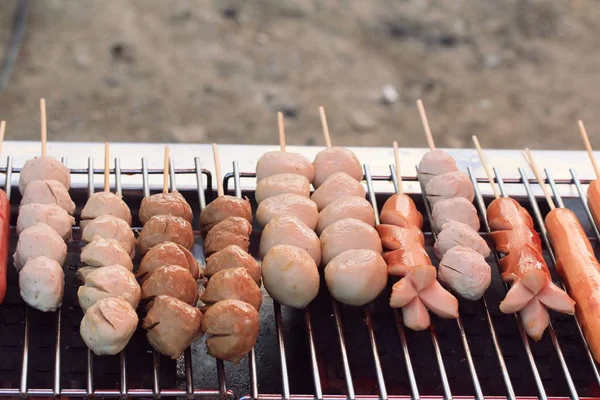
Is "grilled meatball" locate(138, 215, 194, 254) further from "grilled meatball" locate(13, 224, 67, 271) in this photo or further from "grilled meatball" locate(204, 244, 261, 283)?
"grilled meatball" locate(13, 224, 67, 271)

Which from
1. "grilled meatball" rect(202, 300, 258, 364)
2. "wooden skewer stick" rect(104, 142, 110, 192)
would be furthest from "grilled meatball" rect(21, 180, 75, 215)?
"grilled meatball" rect(202, 300, 258, 364)

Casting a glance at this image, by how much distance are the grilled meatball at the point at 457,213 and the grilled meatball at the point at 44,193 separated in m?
1.32

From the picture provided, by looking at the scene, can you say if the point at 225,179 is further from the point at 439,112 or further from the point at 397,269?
the point at 439,112

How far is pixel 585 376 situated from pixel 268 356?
1.04 metres

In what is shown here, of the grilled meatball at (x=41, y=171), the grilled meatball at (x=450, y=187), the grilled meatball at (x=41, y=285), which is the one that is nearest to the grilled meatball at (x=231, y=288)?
the grilled meatball at (x=41, y=285)

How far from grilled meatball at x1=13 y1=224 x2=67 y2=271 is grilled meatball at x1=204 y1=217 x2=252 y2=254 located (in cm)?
47

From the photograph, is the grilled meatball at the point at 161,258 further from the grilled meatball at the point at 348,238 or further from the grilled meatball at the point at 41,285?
the grilled meatball at the point at 348,238

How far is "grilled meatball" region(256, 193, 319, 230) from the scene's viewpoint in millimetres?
2619

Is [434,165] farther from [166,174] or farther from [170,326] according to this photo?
[170,326]

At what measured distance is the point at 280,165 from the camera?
111 inches

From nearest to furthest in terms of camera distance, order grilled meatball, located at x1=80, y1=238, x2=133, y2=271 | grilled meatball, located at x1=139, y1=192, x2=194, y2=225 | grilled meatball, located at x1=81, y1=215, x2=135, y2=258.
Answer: grilled meatball, located at x1=80, y1=238, x2=133, y2=271
grilled meatball, located at x1=81, y1=215, x2=135, y2=258
grilled meatball, located at x1=139, y1=192, x2=194, y2=225

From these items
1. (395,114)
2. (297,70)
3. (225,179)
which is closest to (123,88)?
(297,70)

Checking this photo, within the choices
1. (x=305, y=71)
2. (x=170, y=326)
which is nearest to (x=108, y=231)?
(x=170, y=326)

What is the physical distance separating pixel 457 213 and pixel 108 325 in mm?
1286
